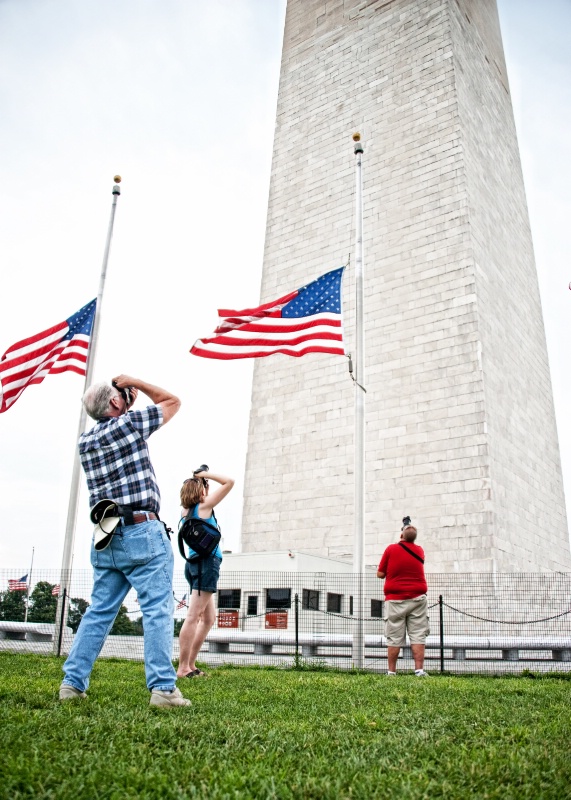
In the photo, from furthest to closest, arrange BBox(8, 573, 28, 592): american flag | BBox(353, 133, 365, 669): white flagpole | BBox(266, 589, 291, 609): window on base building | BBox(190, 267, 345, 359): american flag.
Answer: BBox(266, 589, 291, 609): window on base building → BBox(8, 573, 28, 592): american flag → BBox(190, 267, 345, 359): american flag → BBox(353, 133, 365, 669): white flagpole

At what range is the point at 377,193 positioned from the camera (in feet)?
70.8

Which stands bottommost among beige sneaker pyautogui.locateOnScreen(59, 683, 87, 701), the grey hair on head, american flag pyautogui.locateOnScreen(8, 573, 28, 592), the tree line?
beige sneaker pyautogui.locateOnScreen(59, 683, 87, 701)

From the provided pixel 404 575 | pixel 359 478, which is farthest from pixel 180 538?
pixel 359 478

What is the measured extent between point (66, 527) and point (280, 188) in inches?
639

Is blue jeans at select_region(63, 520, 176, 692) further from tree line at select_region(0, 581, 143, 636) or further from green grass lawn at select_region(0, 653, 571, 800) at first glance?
tree line at select_region(0, 581, 143, 636)

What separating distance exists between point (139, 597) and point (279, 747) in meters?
1.60

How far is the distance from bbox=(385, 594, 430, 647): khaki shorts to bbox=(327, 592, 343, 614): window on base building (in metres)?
7.26

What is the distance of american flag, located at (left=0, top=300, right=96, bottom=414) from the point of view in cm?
1123

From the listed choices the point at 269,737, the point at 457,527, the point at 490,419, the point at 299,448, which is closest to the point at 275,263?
the point at 299,448

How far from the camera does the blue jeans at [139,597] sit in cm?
397

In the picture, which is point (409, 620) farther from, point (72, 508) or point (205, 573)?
point (72, 508)

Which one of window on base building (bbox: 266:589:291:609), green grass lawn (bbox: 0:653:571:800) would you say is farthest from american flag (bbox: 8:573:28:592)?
green grass lawn (bbox: 0:653:571:800)

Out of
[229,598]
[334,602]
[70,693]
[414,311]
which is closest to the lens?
[70,693]

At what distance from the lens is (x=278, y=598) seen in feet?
51.2
